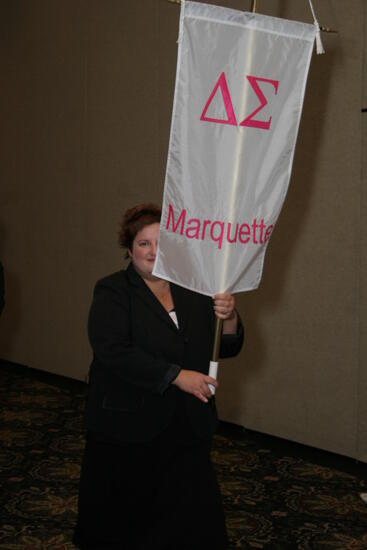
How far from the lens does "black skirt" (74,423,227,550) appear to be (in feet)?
8.61

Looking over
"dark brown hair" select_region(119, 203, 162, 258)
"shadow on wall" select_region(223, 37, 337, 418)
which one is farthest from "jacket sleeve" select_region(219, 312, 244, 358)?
"shadow on wall" select_region(223, 37, 337, 418)

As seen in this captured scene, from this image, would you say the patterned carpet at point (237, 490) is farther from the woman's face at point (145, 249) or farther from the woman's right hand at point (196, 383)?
the woman's face at point (145, 249)

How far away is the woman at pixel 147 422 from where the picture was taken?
2568 millimetres

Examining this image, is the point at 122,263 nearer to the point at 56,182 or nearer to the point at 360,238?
the point at 56,182

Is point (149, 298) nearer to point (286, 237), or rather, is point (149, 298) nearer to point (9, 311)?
point (286, 237)

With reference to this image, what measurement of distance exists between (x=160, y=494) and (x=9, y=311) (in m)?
5.33

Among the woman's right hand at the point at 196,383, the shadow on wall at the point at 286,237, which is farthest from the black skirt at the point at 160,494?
the shadow on wall at the point at 286,237

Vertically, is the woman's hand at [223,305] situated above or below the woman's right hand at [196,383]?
above

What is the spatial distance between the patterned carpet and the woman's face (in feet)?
4.28

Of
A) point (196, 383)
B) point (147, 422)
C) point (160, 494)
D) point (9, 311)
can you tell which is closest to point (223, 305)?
point (196, 383)

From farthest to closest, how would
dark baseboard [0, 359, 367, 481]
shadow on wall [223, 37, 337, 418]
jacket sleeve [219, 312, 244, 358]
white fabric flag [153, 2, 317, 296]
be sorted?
shadow on wall [223, 37, 337, 418]
dark baseboard [0, 359, 367, 481]
jacket sleeve [219, 312, 244, 358]
white fabric flag [153, 2, 317, 296]

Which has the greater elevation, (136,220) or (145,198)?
(145,198)

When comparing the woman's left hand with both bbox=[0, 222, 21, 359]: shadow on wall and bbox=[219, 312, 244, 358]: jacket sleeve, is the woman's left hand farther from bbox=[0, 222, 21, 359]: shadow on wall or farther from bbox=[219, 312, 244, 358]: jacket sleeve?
bbox=[0, 222, 21, 359]: shadow on wall

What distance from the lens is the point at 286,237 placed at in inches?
183
